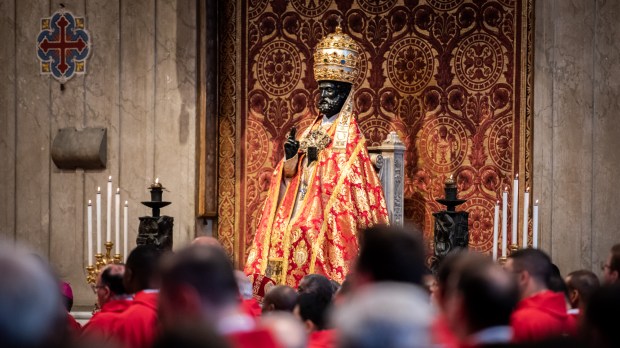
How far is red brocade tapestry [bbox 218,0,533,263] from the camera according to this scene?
888 cm

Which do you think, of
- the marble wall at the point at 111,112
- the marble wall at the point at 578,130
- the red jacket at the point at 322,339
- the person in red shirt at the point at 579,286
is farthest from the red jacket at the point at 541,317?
the marble wall at the point at 111,112

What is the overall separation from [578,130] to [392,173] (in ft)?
4.73

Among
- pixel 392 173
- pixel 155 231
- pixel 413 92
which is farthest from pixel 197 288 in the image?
pixel 413 92

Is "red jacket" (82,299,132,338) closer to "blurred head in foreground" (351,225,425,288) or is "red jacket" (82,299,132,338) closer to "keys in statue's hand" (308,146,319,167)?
"blurred head in foreground" (351,225,425,288)

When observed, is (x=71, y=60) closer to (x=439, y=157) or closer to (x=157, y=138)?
(x=157, y=138)

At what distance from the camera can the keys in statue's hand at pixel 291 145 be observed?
27.3 ft

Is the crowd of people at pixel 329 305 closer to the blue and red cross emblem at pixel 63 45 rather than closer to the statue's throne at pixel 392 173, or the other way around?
the statue's throne at pixel 392 173

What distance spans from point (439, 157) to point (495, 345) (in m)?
6.09

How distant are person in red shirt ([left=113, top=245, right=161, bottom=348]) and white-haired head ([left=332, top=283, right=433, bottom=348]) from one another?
2078 millimetres

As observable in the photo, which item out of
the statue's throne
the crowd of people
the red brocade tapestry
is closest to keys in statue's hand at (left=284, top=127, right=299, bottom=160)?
the statue's throne

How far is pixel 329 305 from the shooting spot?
4.54 m

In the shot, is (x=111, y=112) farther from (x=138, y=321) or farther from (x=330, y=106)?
(x=138, y=321)

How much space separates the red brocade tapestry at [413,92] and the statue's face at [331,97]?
0.78 meters

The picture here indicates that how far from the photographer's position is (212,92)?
9367mm
